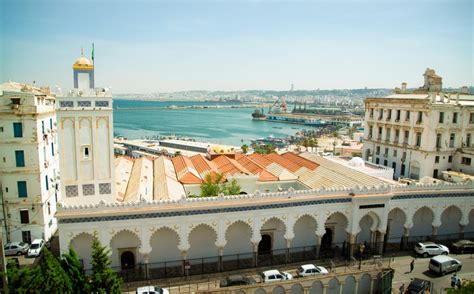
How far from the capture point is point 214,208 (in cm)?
2348

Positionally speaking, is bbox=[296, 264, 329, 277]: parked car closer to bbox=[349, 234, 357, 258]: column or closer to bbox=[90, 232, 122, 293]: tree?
bbox=[349, 234, 357, 258]: column

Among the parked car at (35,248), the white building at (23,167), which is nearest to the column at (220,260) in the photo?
the parked car at (35,248)

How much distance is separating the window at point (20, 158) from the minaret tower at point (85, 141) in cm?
553

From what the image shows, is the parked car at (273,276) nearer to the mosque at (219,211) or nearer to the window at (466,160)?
the mosque at (219,211)

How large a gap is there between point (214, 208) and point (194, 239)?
129 inches

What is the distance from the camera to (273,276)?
22.5 metres

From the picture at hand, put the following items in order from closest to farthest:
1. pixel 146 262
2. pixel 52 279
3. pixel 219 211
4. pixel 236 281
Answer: pixel 52 279 < pixel 236 281 < pixel 146 262 < pixel 219 211

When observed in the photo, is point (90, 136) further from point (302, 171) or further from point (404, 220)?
point (404, 220)

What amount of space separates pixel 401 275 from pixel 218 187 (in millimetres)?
13773

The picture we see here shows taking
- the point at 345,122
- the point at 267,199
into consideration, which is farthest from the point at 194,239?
the point at 345,122

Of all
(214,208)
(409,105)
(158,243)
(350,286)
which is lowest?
(350,286)

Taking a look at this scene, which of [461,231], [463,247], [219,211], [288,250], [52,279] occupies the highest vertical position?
[219,211]

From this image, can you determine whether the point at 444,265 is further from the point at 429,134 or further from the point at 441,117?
the point at 441,117

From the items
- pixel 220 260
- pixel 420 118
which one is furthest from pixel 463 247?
pixel 220 260
